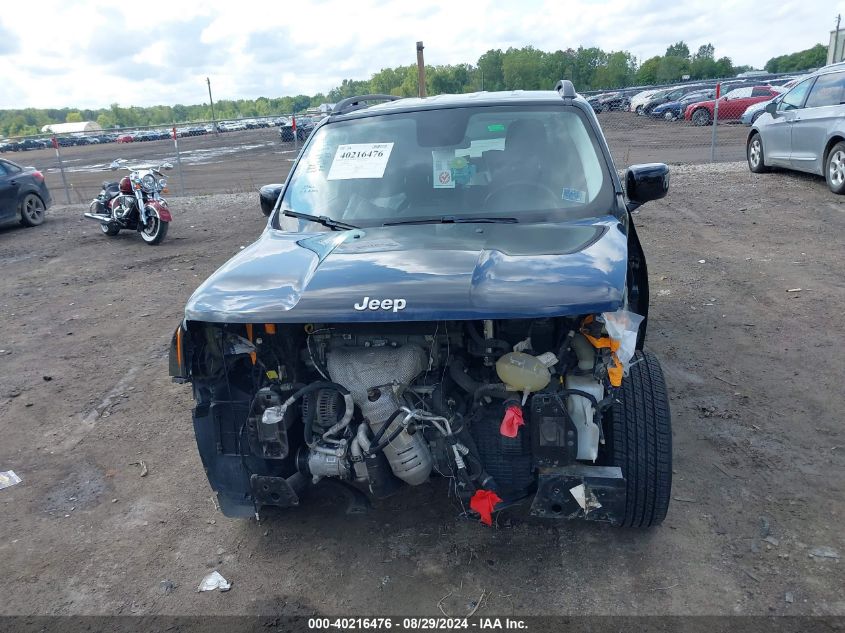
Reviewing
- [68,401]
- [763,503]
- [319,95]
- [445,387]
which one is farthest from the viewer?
[319,95]

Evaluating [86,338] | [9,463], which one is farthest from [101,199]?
[9,463]

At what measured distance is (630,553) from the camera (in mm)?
3027

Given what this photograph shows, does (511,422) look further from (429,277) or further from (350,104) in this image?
(350,104)

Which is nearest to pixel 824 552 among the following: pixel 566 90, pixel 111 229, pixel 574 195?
pixel 574 195

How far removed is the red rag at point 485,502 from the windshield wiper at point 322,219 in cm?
160

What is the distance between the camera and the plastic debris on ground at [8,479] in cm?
404

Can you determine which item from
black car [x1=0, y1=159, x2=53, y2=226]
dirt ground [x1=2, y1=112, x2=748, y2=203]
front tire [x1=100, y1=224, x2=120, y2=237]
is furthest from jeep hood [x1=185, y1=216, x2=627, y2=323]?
dirt ground [x1=2, y1=112, x2=748, y2=203]

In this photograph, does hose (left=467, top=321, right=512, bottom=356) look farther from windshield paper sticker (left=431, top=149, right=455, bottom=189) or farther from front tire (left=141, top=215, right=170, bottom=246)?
front tire (left=141, top=215, right=170, bottom=246)

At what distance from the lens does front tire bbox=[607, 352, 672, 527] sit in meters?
2.88

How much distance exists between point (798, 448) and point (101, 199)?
36.8 ft

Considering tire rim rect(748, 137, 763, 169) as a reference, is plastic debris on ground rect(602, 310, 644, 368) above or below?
above

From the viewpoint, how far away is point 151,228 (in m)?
10.8

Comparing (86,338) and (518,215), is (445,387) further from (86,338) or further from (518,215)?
(86,338)

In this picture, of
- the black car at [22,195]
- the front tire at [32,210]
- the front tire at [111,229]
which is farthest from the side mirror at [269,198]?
the front tire at [32,210]
